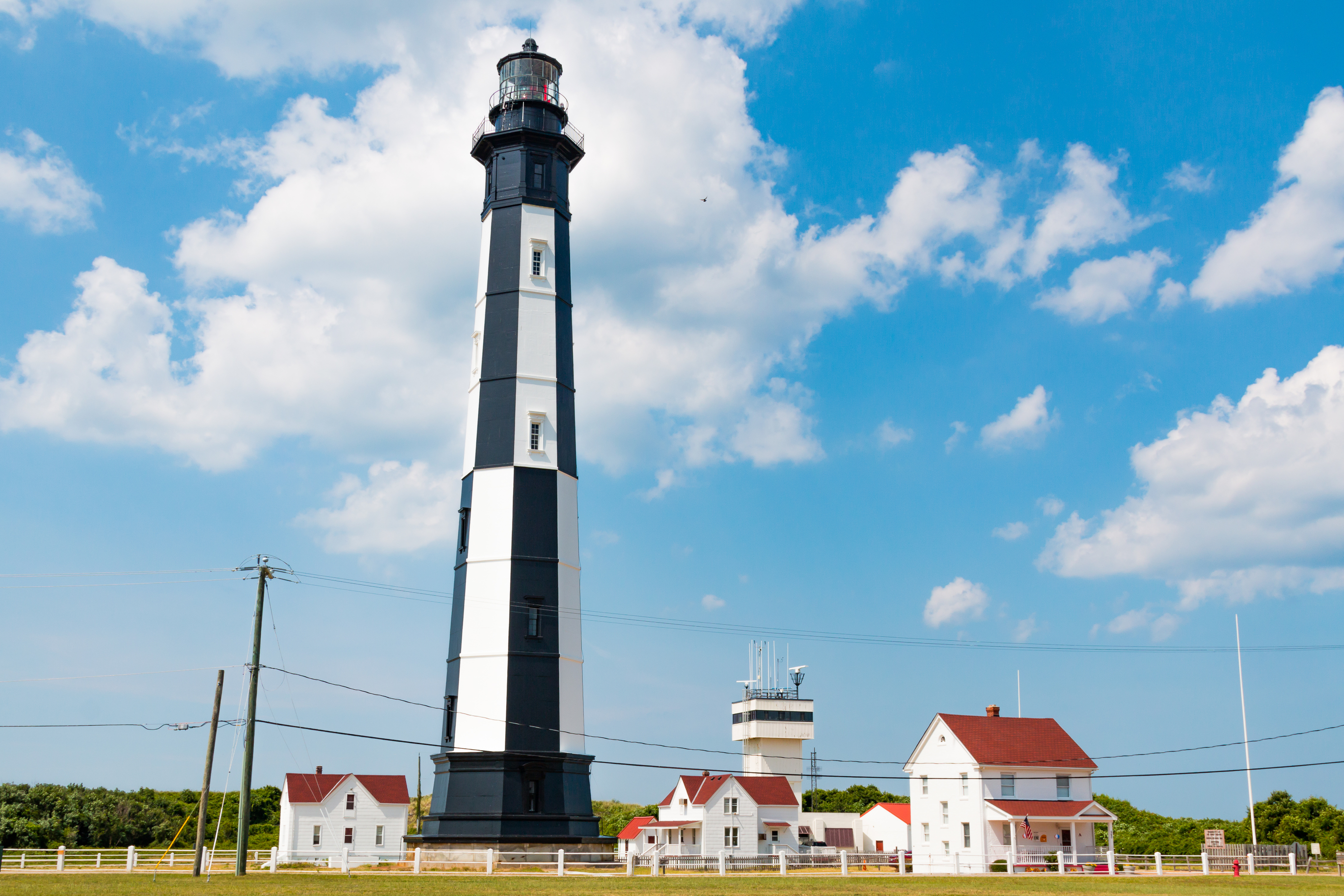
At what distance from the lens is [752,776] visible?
56719mm

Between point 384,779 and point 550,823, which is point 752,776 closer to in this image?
point 384,779

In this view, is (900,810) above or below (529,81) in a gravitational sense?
below

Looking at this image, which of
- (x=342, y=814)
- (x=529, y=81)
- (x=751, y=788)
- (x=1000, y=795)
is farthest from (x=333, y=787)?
(x=529, y=81)

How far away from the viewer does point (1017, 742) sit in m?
48.7

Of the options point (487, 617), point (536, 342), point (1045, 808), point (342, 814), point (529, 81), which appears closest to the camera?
point (487, 617)

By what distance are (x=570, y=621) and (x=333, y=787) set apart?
2534 centimetres

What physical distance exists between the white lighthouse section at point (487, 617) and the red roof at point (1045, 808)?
23.8m

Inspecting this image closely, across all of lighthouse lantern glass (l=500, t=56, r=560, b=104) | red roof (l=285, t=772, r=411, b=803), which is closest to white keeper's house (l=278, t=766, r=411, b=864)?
red roof (l=285, t=772, r=411, b=803)

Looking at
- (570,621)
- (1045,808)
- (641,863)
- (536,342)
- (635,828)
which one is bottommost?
(635,828)

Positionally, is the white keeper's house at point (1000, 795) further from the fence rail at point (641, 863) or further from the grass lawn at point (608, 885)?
the grass lawn at point (608, 885)

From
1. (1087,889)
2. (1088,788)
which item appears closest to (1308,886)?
(1087,889)

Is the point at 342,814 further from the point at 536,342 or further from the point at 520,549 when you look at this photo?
the point at 536,342

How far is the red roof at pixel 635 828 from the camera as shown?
60284mm

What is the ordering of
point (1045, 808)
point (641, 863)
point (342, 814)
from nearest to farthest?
point (641, 863), point (1045, 808), point (342, 814)
